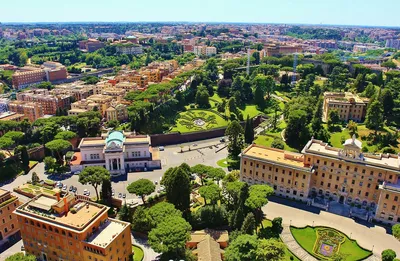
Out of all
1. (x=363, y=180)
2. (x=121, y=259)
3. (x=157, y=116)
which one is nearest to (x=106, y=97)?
(x=157, y=116)

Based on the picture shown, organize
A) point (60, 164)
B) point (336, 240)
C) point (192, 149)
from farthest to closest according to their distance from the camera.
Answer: point (192, 149) → point (60, 164) → point (336, 240)

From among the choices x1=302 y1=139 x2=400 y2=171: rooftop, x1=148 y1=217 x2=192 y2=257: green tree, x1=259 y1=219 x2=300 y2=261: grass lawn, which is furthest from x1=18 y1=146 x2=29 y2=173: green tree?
x1=302 y1=139 x2=400 y2=171: rooftop

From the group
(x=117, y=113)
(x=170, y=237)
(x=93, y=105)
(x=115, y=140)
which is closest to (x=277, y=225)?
(x=170, y=237)

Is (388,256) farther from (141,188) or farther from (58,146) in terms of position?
(58,146)

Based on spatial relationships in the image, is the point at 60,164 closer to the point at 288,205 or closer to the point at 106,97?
the point at 106,97

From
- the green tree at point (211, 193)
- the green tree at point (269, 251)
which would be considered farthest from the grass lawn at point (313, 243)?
the green tree at point (211, 193)

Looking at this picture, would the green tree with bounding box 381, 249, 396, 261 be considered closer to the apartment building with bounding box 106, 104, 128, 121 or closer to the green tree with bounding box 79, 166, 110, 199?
the green tree with bounding box 79, 166, 110, 199
